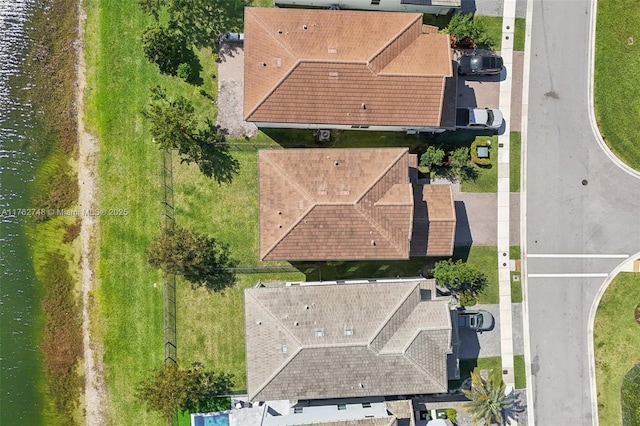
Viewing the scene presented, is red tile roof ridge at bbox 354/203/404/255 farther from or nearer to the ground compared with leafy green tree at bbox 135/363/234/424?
farther from the ground

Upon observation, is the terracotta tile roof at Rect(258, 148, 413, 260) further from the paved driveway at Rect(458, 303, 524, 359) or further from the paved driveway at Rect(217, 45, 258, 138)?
the paved driveway at Rect(458, 303, 524, 359)

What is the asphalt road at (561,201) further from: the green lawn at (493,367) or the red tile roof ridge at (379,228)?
the red tile roof ridge at (379,228)

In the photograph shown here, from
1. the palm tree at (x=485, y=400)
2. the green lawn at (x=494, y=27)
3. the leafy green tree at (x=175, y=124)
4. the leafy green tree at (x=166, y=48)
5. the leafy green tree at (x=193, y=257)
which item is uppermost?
the green lawn at (x=494, y=27)

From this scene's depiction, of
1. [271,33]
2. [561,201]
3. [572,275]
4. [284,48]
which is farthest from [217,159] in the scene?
[572,275]

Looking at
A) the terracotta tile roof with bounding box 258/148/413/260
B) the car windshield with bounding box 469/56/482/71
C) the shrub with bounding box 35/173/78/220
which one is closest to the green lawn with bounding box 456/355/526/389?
the terracotta tile roof with bounding box 258/148/413/260

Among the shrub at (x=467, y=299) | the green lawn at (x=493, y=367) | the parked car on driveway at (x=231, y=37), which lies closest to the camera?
the parked car on driveway at (x=231, y=37)

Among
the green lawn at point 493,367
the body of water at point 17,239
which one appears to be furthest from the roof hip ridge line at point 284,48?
the green lawn at point 493,367

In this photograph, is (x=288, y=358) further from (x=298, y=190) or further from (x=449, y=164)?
(x=449, y=164)

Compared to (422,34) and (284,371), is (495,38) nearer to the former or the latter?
(422,34)
